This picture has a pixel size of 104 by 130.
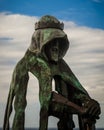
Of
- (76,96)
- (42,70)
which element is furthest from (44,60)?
(76,96)

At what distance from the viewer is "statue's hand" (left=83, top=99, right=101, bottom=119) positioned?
505 inches

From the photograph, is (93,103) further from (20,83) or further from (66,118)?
(20,83)

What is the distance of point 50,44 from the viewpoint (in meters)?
13.4

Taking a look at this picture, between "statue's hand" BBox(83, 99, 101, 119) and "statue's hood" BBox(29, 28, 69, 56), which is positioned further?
"statue's hood" BBox(29, 28, 69, 56)

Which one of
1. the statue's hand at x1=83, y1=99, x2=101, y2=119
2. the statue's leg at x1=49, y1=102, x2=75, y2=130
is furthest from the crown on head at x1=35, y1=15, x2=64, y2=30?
the statue's hand at x1=83, y1=99, x2=101, y2=119

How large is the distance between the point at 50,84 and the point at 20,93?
2.69 ft

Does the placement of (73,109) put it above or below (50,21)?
below

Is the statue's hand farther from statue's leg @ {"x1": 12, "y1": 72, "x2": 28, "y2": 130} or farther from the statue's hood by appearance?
the statue's hood

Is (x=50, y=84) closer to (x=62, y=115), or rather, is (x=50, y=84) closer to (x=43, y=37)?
(x=62, y=115)

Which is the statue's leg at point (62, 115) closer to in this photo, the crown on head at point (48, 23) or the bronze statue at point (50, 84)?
the bronze statue at point (50, 84)

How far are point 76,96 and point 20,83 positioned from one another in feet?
5.06

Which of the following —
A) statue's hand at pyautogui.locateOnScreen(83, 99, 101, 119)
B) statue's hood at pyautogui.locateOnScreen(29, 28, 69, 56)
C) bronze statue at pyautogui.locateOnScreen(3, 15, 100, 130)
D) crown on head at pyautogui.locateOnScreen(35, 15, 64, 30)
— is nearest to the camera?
statue's hand at pyautogui.locateOnScreen(83, 99, 101, 119)

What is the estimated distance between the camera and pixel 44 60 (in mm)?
13266

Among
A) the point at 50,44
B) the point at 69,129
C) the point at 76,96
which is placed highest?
the point at 50,44
